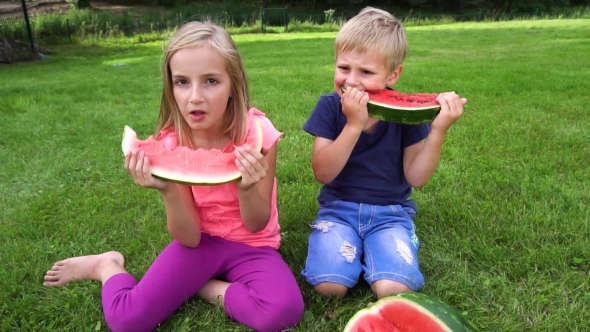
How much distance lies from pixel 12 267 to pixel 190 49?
1.61 metres

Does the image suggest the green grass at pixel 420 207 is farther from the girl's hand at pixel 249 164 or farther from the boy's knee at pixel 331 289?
the girl's hand at pixel 249 164

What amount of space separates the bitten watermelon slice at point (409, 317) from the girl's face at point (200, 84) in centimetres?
111

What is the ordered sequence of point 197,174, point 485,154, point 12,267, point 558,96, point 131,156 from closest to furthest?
point 131,156 → point 197,174 → point 12,267 → point 485,154 → point 558,96

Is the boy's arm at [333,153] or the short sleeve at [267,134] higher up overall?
the short sleeve at [267,134]

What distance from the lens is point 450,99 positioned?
2328 millimetres

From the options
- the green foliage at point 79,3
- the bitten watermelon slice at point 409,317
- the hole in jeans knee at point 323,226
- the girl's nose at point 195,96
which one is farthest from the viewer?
the green foliage at point 79,3

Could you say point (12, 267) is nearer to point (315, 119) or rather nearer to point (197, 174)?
point (197, 174)

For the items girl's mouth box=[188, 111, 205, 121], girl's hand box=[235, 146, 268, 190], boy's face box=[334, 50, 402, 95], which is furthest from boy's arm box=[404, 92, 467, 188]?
girl's mouth box=[188, 111, 205, 121]

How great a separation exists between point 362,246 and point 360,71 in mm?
942

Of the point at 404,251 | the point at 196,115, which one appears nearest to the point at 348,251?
the point at 404,251

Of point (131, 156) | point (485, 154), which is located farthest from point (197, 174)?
point (485, 154)

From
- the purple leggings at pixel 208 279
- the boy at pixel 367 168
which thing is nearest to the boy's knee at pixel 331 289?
the boy at pixel 367 168

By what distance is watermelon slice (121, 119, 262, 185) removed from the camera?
76.2 inches

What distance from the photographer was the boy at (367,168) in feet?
7.55
